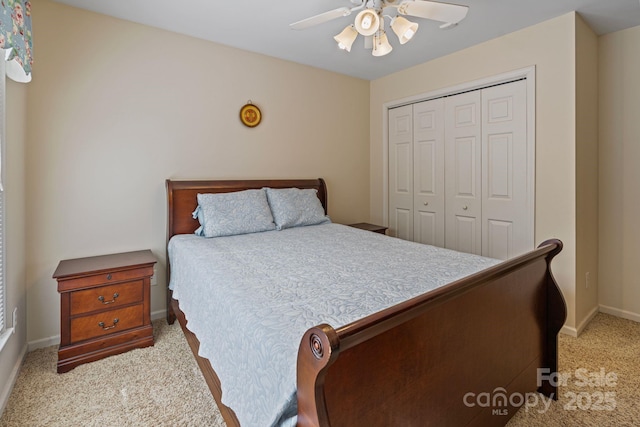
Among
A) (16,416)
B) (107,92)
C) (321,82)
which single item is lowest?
(16,416)

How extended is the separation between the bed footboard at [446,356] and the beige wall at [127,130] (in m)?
2.34

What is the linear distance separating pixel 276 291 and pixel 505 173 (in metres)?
2.45

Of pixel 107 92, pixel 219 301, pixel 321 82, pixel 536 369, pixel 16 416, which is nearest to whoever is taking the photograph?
pixel 219 301

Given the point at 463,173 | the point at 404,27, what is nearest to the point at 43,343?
the point at 404,27

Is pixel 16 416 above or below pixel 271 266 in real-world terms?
below

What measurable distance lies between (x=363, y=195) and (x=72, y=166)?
2.89 meters

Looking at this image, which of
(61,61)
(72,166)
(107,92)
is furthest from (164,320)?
(61,61)

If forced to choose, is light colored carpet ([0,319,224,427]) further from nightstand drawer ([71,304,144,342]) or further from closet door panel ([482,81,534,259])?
closet door panel ([482,81,534,259])

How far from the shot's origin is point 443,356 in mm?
1191

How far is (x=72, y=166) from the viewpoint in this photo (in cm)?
237

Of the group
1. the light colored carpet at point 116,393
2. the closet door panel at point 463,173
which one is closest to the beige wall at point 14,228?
the light colored carpet at point 116,393

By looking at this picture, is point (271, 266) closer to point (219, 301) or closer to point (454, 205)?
point (219, 301)

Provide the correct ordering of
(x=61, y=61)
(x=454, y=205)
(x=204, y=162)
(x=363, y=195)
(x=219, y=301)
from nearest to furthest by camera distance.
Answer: (x=219, y=301) < (x=61, y=61) < (x=204, y=162) < (x=454, y=205) < (x=363, y=195)

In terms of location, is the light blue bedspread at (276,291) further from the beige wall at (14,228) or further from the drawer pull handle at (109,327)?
the beige wall at (14,228)
